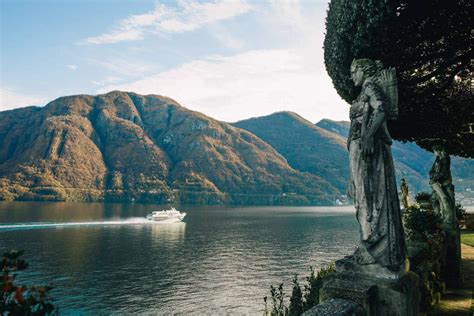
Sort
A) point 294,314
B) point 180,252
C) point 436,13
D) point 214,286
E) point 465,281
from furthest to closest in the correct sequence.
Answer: point 180,252, point 214,286, point 294,314, point 465,281, point 436,13

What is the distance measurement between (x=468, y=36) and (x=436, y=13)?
4.44ft

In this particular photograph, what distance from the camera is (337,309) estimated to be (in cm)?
404

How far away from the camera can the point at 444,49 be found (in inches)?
358

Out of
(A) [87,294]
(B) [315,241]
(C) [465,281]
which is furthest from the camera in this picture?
(B) [315,241]

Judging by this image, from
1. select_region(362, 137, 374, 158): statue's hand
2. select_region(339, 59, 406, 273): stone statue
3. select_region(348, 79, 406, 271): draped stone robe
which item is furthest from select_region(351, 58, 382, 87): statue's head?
select_region(362, 137, 374, 158): statue's hand

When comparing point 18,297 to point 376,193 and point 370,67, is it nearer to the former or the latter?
point 376,193

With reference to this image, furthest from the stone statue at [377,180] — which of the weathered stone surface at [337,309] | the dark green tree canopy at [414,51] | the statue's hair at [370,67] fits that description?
the dark green tree canopy at [414,51]

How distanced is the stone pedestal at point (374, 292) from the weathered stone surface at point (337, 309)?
0.12 meters

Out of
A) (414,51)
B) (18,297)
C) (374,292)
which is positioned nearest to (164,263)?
(414,51)

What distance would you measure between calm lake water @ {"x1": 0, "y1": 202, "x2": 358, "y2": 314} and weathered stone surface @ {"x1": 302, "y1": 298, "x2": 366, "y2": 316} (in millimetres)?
22193

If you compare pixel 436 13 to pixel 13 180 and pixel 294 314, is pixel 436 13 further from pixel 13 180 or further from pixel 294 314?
pixel 13 180

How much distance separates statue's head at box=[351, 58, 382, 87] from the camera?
16.7 ft

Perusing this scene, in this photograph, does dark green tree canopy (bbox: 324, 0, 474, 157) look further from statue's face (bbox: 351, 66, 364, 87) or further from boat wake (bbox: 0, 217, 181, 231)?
boat wake (bbox: 0, 217, 181, 231)

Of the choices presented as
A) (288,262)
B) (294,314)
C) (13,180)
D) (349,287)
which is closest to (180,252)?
(288,262)
